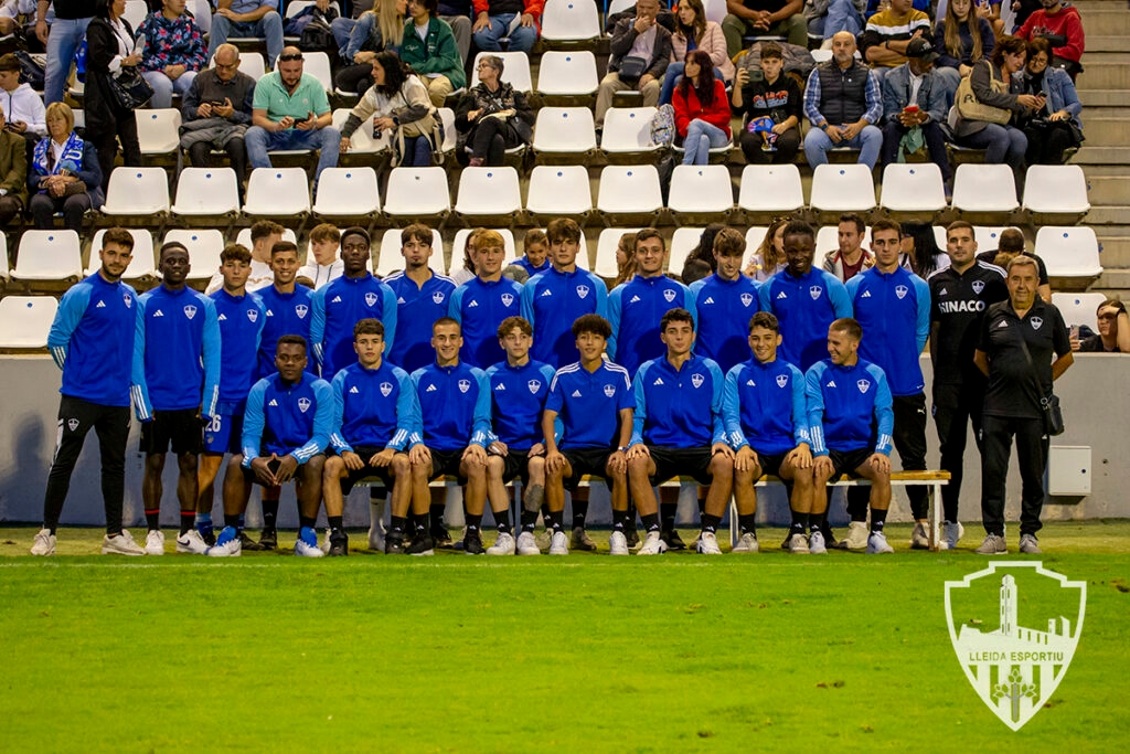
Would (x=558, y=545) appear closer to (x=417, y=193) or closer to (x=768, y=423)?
(x=768, y=423)

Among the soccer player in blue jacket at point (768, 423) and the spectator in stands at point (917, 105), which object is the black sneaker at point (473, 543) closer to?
the soccer player in blue jacket at point (768, 423)

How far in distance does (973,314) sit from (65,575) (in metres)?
5.91

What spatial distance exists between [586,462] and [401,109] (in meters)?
5.99

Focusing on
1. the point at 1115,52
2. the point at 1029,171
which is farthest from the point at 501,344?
the point at 1115,52

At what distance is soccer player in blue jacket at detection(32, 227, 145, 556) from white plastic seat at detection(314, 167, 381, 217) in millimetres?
4828

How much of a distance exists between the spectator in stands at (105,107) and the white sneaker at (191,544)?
622 centimetres

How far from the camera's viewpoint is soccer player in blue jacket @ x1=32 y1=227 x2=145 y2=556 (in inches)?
417

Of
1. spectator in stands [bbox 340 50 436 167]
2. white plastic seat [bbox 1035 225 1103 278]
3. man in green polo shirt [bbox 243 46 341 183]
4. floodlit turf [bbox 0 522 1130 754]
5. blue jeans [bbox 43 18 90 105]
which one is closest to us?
floodlit turf [bbox 0 522 1130 754]

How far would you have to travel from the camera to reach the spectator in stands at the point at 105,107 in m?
15.7

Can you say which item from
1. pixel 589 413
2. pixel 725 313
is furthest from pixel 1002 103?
pixel 589 413

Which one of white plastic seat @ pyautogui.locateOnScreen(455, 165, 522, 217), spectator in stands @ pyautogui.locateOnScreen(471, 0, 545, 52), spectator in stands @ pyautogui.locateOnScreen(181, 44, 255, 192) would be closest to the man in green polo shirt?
spectator in stands @ pyautogui.locateOnScreen(181, 44, 255, 192)

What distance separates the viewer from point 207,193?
15680 mm

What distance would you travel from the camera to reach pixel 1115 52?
17.8 meters

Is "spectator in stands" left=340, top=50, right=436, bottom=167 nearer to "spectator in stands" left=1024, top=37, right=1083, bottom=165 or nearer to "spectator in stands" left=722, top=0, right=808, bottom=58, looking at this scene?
"spectator in stands" left=722, top=0, right=808, bottom=58
